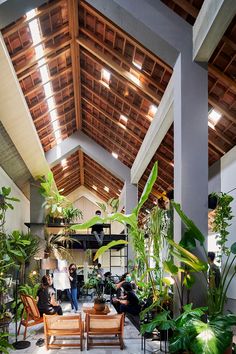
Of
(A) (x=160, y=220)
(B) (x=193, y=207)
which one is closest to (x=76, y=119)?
(A) (x=160, y=220)

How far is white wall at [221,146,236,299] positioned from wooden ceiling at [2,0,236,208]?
11.9 inches

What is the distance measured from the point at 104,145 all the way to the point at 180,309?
8964 mm

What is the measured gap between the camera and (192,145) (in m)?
4.98

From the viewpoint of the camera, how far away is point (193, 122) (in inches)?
197

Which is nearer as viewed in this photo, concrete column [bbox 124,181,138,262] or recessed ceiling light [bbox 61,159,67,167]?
concrete column [bbox 124,181,138,262]

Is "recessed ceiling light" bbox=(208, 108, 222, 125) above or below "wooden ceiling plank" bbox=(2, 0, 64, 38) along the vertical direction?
below

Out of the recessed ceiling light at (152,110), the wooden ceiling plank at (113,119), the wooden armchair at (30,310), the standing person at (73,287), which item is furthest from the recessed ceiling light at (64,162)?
the wooden armchair at (30,310)

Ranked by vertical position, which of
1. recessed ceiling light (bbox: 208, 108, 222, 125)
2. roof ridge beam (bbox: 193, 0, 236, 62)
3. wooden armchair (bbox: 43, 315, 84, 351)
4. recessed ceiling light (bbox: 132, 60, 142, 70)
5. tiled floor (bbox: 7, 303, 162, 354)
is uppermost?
recessed ceiling light (bbox: 132, 60, 142, 70)

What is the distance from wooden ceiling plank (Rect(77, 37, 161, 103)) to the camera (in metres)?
7.72

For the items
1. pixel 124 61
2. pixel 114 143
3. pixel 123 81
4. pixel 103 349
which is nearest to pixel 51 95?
pixel 123 81

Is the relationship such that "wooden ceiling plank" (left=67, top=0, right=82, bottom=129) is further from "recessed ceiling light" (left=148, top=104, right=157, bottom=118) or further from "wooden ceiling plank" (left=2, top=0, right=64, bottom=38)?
"recessed ceiling light" (left=148, top=104, right=157, bottom=118)

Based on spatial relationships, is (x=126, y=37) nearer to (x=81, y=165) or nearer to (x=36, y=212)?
(x=36, y=212)

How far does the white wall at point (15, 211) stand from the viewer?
31.6ft

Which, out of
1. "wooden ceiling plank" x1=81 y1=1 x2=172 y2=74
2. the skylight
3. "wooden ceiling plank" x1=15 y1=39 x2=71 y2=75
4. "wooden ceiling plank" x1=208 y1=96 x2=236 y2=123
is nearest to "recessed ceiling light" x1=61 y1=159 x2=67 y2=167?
→ the skylight
